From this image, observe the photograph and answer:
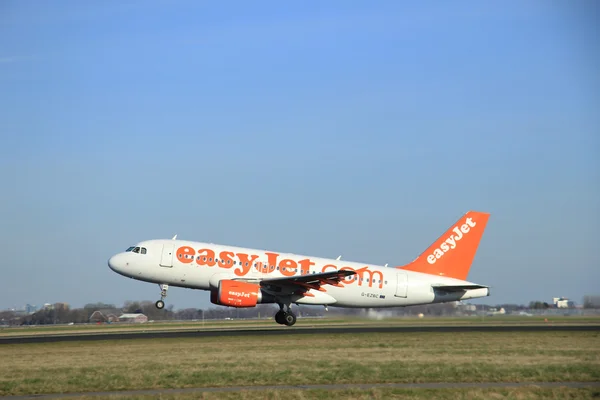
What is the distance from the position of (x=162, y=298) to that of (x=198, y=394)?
24374 mm

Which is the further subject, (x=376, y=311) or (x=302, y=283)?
(x=376, y=311)

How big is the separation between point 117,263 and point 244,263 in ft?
24.5

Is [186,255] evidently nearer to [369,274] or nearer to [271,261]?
[271,261]

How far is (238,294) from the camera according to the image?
38.9m

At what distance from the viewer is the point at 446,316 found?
59156 millimetres

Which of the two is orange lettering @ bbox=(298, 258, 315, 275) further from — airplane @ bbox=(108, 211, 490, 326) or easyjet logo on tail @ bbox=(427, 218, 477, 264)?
easyjet logo on tail @ bbox=(427, 218, 477, 264)

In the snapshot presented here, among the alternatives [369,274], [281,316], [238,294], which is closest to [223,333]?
[238,294]

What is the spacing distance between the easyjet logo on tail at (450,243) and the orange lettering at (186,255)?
1426 cm

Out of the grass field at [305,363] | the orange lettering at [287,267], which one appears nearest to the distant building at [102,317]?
the orange lettering at [287,267]

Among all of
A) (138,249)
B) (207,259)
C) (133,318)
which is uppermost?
(138,249)

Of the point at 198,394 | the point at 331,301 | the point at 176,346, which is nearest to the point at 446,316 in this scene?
the point at 331,301

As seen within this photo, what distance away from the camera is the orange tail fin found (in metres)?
45.4

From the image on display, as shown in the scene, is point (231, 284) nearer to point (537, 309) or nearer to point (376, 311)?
point (376, 311)

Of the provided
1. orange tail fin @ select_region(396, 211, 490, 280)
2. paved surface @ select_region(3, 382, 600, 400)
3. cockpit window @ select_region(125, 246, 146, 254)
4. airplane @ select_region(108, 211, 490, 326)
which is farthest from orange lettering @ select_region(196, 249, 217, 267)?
paved surface @ select_region(3, 382, 600, 400)
